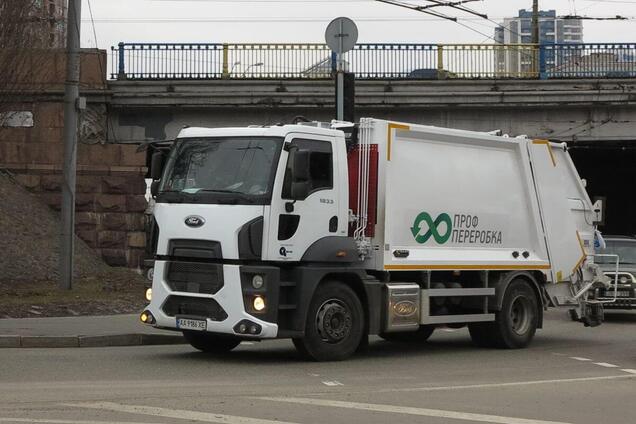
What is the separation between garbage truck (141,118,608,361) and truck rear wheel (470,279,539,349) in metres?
0.02

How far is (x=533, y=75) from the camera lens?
29.7 metres

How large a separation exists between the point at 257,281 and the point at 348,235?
1547 mm

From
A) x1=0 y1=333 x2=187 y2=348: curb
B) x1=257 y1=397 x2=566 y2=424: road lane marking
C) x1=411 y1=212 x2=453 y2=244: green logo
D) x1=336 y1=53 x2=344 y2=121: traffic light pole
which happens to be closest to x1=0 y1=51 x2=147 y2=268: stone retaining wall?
x1=336 y1=53 x2=344 y2=121: traffic light pole

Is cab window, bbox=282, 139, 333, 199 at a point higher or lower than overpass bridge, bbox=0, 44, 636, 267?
lower

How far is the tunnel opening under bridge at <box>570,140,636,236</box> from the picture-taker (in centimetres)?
4047

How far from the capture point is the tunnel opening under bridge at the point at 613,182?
4047cm

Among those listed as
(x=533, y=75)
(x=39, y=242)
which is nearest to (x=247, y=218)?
(x=39, y=242)

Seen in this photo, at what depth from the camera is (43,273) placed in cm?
2228

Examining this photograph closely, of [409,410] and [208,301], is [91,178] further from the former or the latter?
[409,410]

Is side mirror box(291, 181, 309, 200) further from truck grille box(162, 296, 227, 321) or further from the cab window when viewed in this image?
truck grille box(162, 296, 227, 321)

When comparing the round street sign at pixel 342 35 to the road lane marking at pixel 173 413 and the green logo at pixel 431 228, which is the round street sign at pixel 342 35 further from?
the road lane marking at pixel 173 413

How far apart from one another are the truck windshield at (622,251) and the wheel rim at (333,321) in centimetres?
990

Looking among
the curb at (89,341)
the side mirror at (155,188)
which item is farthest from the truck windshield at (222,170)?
the curb at (89,341)

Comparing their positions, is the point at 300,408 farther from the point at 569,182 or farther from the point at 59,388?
the point at 569,182
